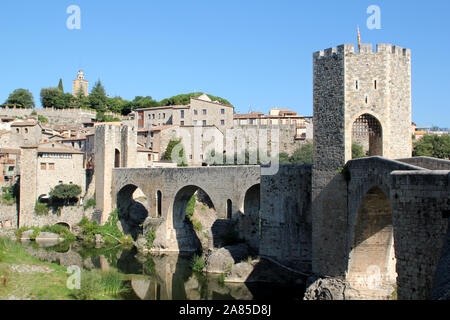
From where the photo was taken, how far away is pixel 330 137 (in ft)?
54.1

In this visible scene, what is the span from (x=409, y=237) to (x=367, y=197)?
455 centimetres

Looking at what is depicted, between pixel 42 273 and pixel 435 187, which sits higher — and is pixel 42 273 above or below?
below

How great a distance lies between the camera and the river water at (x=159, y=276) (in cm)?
2017

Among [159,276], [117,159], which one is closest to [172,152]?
[117,159]

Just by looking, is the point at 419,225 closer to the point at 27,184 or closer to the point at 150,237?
the point at 150,237

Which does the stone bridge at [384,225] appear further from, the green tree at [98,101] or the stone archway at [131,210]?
the green tree at [98,101]

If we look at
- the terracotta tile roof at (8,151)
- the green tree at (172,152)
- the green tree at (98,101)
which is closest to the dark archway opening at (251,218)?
the green tree at (172,152)

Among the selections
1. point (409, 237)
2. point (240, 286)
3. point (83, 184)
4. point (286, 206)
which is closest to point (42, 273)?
point (240, 286)

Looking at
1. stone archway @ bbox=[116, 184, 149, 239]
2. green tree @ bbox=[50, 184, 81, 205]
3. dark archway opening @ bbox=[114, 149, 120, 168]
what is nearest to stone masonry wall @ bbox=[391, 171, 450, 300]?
stone archway @ bbox=[116, 184, 149, 239]

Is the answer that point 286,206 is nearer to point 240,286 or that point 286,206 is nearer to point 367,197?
point 240,286

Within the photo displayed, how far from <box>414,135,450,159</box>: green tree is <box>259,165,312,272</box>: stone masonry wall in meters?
27.1

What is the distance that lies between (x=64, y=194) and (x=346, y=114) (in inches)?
1134

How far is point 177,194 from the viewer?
31734 mm

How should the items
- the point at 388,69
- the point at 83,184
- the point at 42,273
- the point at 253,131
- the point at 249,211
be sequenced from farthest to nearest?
the point at 253,131
the point at 83,184
the point at 249,211
the point at 42,273
the point at 388,69
